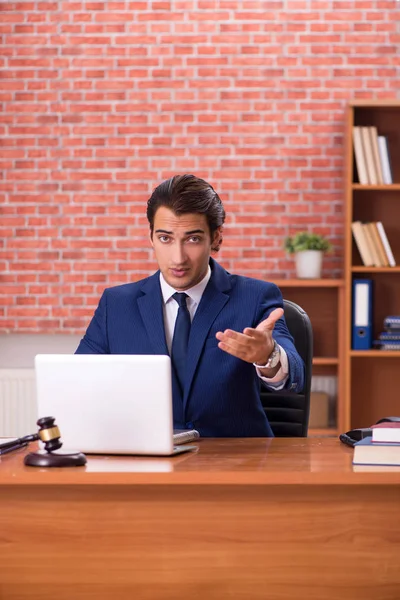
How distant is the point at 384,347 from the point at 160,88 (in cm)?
189

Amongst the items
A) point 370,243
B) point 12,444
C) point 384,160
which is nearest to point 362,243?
point 370,243

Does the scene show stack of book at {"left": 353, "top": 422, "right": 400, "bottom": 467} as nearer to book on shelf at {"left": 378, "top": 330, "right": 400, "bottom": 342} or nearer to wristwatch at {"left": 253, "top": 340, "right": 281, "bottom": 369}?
wristwatch at {"left": 253, "top": 340, "right": 281, "bottom": 369}

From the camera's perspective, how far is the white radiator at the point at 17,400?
4672 mm

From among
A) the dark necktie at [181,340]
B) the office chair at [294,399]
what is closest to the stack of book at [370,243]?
the office chair at [294,399]

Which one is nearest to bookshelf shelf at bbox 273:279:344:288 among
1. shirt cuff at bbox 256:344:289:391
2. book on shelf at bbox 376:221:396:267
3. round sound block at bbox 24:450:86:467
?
book on shelf at bbox 376:221:396:267

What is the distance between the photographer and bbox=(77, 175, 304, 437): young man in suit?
2447 mm

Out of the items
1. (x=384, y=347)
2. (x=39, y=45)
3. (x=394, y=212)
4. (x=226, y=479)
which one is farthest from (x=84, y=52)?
(x=226, y=479)

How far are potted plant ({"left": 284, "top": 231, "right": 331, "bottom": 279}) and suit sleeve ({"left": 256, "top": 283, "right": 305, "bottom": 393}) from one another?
1.92 metres

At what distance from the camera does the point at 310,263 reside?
454 cm

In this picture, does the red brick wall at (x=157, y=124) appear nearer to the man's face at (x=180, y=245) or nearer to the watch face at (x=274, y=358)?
the man's face at (x=180, y=245)

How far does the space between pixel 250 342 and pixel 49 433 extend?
0.55 metres

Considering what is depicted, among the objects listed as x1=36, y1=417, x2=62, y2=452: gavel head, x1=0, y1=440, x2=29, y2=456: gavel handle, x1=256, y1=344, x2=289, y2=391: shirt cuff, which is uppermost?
x1=256, y1=344, x2=289, y2=391: shirt cuff

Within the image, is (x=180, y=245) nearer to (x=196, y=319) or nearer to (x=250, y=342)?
(x=196, y=319)

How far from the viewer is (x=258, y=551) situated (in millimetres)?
1756
